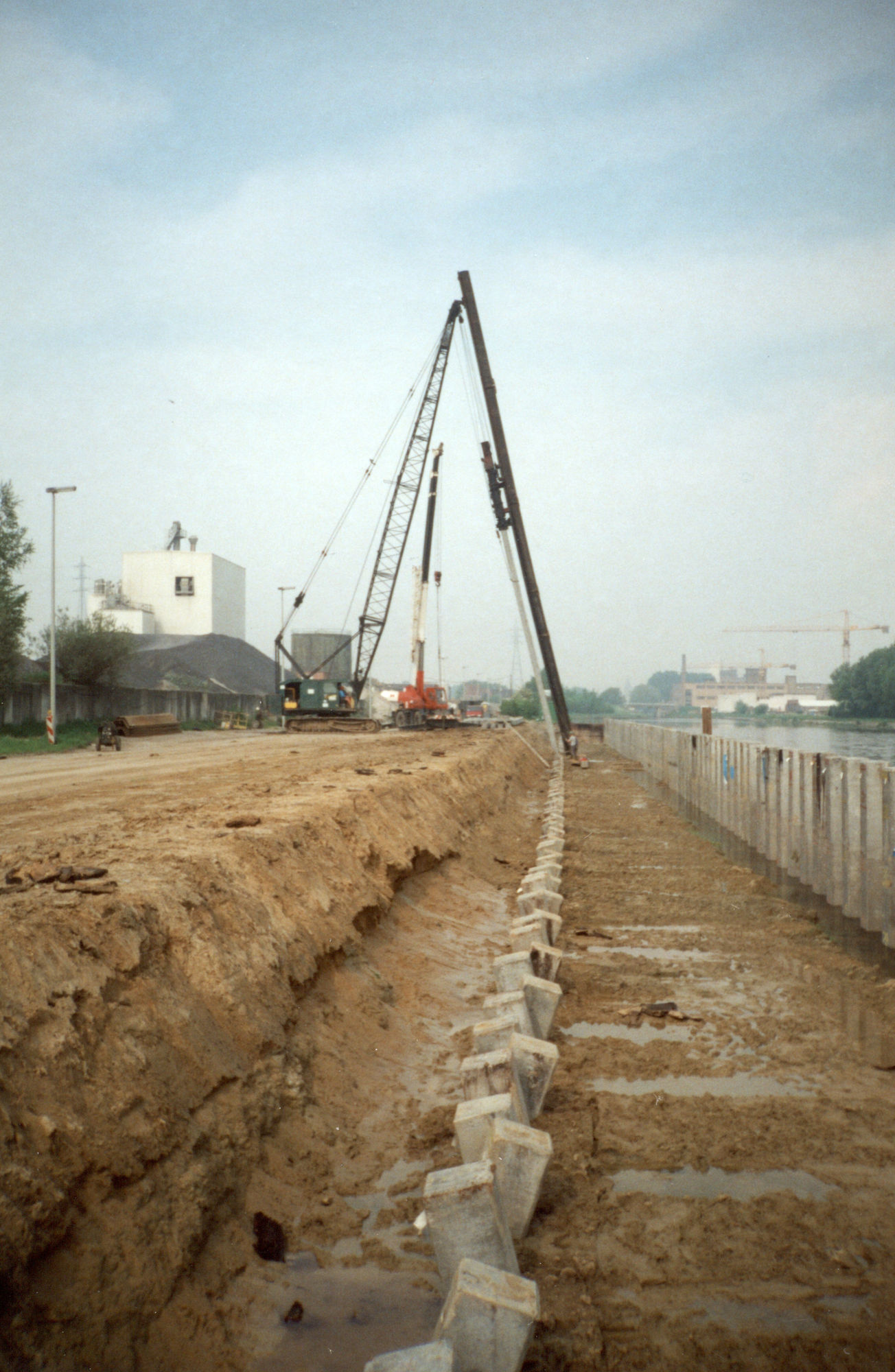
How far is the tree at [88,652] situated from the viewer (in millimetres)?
42062

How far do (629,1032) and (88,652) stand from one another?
40.5 metres

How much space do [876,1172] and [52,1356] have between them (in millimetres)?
3363

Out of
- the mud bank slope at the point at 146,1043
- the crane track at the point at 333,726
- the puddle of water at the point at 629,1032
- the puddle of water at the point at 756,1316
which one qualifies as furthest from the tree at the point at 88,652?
the puddle of water at the point at 756,1316

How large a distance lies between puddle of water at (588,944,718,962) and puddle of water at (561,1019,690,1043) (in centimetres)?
174

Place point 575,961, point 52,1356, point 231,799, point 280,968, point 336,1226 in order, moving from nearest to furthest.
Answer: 1. point 52,1356
2. point 336,1226
3. point 280,968
4. point 575,961
5. point 231,799

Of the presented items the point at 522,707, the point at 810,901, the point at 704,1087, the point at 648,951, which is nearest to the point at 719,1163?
the point at 704,1087

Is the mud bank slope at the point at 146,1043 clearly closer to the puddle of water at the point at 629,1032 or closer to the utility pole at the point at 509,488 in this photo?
the puddle of water at the point at 629,1032

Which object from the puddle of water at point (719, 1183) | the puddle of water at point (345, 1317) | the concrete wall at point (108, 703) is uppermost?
the concrete wall at point (108, 703)

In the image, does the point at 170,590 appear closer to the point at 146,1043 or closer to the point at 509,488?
the point at 509,488

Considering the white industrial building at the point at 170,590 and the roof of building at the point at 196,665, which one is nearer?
the roof of building at the point at 196,665

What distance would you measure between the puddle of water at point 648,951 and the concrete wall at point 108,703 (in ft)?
88.9

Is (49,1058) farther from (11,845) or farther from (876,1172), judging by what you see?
(11,845)

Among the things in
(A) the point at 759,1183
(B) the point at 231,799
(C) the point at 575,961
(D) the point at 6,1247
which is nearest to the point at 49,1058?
(D) the point at 6,1247

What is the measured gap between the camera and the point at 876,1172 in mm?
4109
